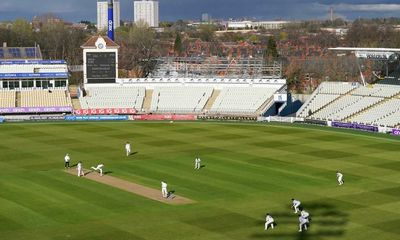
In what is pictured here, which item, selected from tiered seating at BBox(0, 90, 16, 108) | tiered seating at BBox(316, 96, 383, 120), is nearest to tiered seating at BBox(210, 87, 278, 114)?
tiered seating at BBox(316, 96, 383, 120)

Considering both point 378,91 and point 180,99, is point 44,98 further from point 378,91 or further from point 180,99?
point 378,91

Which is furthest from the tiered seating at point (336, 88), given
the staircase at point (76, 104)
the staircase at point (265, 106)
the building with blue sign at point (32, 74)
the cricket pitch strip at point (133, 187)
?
the cricket pitch strip at point (133, 187)

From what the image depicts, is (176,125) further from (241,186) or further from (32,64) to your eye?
(241,186)

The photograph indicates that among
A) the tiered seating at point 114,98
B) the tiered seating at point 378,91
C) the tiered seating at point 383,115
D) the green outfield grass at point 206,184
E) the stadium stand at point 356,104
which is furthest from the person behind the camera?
the tiered seating at point 114,98

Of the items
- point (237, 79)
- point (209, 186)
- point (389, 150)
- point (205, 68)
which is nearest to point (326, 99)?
point (237, 79)

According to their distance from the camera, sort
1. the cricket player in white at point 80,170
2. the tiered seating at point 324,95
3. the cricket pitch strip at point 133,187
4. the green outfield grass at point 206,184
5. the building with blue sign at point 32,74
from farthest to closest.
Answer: the building with blue sign at point 32,74 → the tiered seating at point 324,95 → the cricket player in white at point 80,170 → the cricket pitch strip at point 133,187 → the green outfield grass at point 206,184

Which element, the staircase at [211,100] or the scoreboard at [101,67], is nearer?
the staircase at [211,100]

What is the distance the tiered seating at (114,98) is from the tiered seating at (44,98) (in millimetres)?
2402

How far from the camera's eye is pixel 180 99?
86438 mm

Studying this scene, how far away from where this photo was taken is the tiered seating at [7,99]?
8181 centimetres

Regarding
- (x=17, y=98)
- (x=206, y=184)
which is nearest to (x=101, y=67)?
(x=17, y=98)

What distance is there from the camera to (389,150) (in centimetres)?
5588

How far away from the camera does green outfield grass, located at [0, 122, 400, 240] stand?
32.0m

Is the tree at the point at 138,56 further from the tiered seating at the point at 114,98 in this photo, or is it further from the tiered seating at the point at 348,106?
the tiered seating at the point at 348,106
